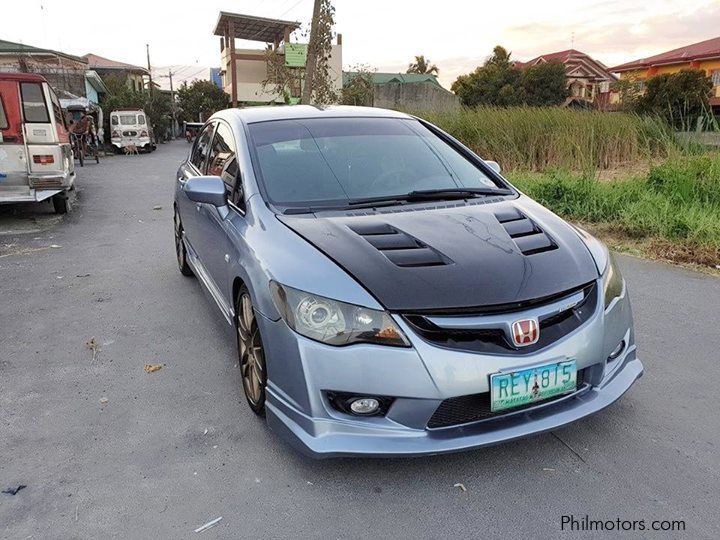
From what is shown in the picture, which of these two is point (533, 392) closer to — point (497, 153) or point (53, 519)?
point (53, 519)

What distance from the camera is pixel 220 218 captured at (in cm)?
352

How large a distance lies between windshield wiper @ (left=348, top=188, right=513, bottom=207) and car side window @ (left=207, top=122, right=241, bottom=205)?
775mm

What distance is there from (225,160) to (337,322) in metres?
2.00

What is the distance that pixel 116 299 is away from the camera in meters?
5.06

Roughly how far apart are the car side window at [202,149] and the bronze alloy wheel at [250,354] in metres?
1.85

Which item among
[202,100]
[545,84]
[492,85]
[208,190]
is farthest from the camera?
[202,100]

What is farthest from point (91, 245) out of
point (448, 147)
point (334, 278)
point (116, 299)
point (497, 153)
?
point (497, 153)

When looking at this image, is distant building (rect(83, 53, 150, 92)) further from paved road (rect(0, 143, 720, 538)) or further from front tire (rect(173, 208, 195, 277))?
paved road (rect(0, 143, 720, 538))

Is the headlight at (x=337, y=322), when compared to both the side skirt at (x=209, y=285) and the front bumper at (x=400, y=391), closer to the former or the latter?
the front bumper at (x=400, y=391)

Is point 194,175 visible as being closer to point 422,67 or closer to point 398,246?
point 398,246

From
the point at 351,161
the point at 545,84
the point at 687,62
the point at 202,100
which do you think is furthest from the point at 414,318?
the point at 687,62

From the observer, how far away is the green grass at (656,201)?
628 cm

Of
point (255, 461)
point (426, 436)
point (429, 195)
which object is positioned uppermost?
point (429, 195)

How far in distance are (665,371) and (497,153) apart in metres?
9.21
